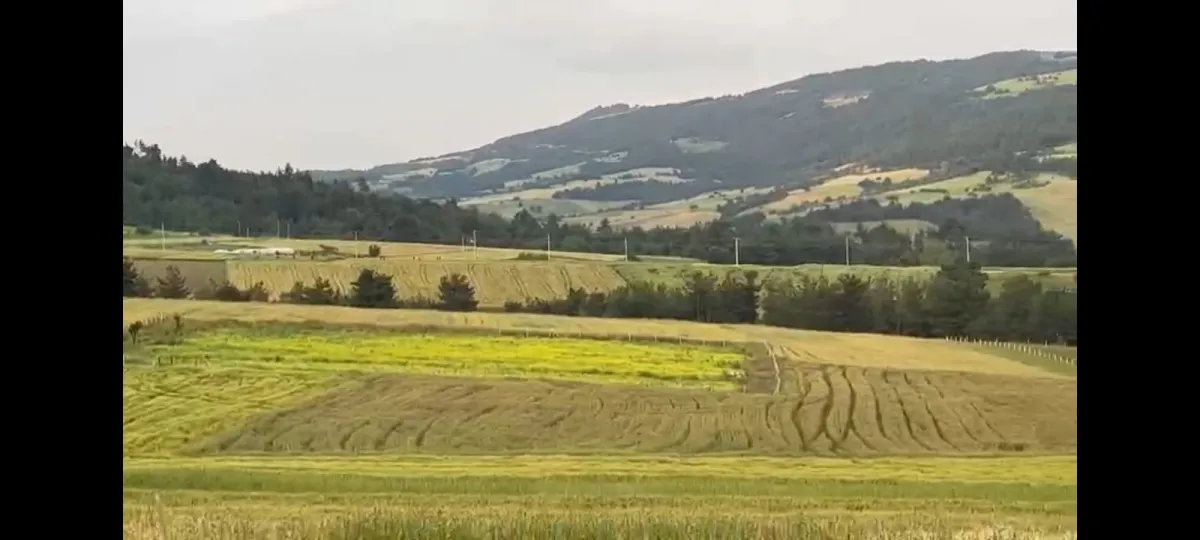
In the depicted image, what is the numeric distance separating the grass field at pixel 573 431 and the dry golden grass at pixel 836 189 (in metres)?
0.69

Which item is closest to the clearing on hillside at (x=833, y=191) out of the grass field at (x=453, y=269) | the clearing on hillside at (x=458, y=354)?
the grass field at (x=453, y=269)

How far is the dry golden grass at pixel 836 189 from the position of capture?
508 centimetres

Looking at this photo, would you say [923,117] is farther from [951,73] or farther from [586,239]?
[586,239]

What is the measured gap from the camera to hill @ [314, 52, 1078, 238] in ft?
16.1

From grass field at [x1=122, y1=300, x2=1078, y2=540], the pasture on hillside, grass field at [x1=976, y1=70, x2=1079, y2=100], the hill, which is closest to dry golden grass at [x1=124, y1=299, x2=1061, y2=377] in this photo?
grass field at [x1=122, y1=300, x2=1078, y2=540]

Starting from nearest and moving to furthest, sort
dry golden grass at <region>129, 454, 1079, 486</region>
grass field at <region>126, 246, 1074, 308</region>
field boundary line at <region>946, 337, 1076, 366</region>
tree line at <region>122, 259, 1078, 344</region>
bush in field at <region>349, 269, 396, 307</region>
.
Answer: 1. field boundary line at <region>946, 337, 1076, 366</region>
2. dry golden grass at <region>129, 454, 1079, 486</region>
3. tree line at <region>122, 259, 1078, 344</region>
4. grass field at <region>126, 246, 1074, 308</region>
5. bush in field at <region>349, 269, 396, 307</region>

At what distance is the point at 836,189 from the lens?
515 cm

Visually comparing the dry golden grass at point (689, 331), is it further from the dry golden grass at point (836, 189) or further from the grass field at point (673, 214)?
the dry golden grass at point (836, 189)

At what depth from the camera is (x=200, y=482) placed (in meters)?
3.90

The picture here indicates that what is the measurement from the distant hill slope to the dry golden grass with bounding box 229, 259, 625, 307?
1.30ft

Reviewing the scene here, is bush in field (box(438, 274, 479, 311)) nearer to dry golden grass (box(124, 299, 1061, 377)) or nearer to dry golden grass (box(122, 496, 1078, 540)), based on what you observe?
dry golden grass (box(124, 299, 1061, 377))
